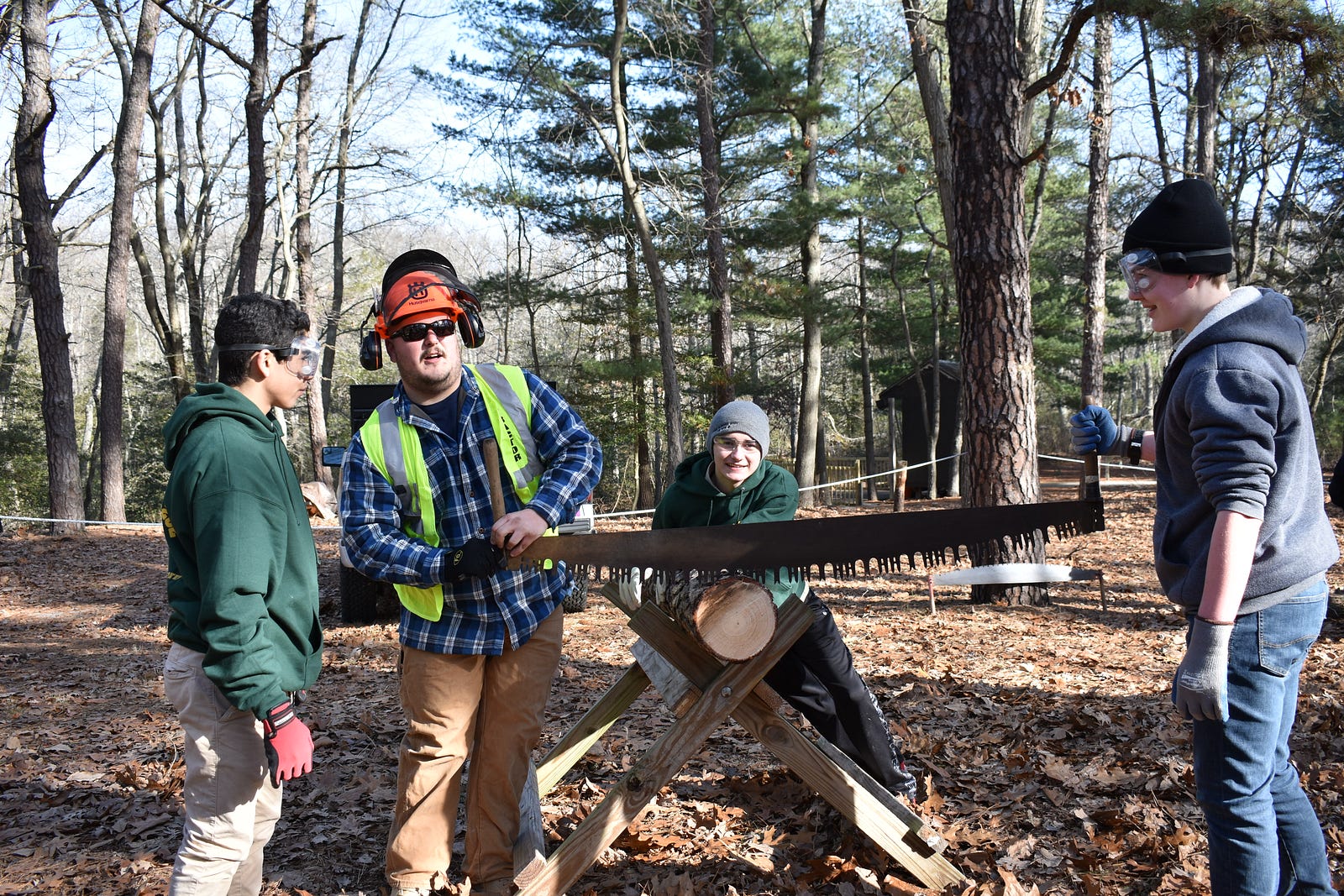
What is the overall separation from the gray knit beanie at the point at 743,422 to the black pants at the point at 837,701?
742mm

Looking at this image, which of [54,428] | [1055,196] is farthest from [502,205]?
[1055,196]

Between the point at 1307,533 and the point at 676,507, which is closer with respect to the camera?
the point at 1307,533

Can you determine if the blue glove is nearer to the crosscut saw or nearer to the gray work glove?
the crosscut saw

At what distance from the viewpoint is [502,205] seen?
2131 cm

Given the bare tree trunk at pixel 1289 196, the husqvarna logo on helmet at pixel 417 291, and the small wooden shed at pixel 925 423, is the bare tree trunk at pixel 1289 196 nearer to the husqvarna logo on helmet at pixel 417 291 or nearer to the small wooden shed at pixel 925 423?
the small wooden shed at pixel 925 423

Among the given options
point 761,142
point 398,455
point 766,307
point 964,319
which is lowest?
point 398,455

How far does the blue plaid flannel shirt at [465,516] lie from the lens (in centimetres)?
330

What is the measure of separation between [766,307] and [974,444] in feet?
52.8

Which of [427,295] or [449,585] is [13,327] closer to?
[427,295]

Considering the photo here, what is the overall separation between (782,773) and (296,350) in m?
3.08

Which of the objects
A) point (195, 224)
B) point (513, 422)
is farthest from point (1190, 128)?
point (195, 224)

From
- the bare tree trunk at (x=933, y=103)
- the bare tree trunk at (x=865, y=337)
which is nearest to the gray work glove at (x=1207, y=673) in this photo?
the bare tree trunk at (x=933, y=103)

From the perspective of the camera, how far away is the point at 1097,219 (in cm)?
1647

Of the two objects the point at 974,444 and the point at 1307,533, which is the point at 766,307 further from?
the point at 1307,533
